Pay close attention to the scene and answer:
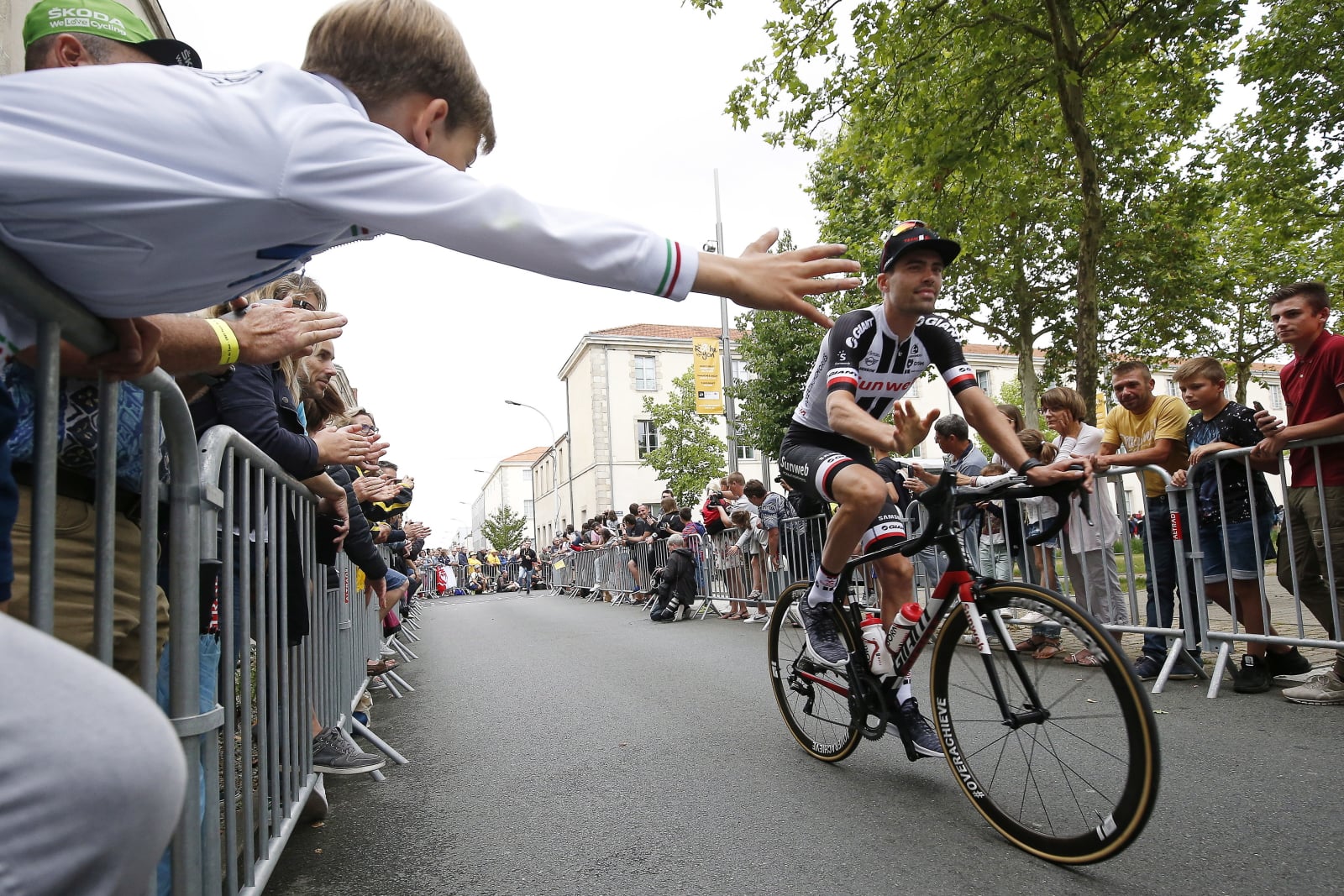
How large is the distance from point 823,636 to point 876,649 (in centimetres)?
36

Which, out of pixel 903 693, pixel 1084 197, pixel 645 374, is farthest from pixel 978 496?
pixel 645 374

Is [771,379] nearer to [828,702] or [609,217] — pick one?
[828,702]

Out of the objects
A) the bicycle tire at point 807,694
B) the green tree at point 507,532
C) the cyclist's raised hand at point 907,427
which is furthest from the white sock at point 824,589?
the green tree at point 507,532

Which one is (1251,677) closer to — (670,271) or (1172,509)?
(1172,509)

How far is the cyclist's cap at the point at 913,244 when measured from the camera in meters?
3.55

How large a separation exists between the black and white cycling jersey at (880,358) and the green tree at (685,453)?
1661 inches

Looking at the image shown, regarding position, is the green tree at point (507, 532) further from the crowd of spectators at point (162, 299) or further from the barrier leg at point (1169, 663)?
the crowd of spectators at point (162, 299)

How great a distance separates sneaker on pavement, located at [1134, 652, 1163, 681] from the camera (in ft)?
18.3

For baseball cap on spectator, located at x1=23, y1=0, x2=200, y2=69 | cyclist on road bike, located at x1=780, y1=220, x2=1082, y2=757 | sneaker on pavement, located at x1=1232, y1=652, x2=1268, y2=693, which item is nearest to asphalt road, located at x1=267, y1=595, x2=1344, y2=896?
sneaker on pavement, located at x1=1232, y1=652, x2=1268, y2=693

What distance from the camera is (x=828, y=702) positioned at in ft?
13.1

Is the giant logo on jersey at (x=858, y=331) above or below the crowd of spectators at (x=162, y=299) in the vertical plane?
above

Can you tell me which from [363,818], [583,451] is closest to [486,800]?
[363,818]

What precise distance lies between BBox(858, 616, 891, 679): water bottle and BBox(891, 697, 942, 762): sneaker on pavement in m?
0.15

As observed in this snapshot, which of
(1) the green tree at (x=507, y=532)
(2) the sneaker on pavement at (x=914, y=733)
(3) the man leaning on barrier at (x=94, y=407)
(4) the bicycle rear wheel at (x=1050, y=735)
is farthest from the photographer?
(1) the green tree at (x=507, y=532)
